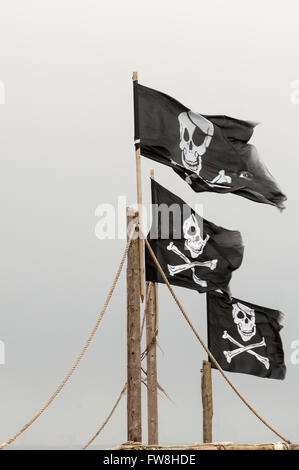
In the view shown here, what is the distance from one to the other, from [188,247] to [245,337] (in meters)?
3.13

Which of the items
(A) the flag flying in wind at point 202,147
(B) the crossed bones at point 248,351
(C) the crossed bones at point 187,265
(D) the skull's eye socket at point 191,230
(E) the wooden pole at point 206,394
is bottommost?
(E) the wooden pole at point 206,394

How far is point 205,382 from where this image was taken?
23703 mm

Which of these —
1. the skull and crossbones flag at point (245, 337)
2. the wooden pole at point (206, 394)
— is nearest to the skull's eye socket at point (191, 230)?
the skull and crossbones flag at point (245, 337)

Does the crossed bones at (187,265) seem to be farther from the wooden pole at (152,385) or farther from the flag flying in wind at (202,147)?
the wooden pole at (152,385)

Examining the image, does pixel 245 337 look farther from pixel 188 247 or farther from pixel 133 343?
pixel 133 343

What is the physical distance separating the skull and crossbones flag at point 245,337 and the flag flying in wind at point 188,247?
0.96m

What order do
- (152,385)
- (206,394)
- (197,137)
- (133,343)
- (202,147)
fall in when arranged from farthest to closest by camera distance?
1. (152,385)
2. (206,394)
3. (202,147)
4. (197,137)
5. (133,343)

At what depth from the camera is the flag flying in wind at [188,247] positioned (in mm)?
19062

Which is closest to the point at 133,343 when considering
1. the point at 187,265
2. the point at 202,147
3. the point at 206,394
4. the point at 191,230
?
the point at 187,265

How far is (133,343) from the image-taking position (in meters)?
16.8

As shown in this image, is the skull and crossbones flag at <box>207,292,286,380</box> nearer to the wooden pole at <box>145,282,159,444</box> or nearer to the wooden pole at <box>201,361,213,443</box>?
the wooden pole at <box>201,361,213,443</box>

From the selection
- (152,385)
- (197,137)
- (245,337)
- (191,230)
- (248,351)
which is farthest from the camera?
(152,385)

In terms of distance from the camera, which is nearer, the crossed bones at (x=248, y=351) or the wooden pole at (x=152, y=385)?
the crossed bones at (x=248, y=351)
